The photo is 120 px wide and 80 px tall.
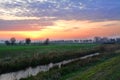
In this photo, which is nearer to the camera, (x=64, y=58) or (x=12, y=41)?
(x=64, y=58)

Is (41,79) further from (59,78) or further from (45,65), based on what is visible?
(45,65)

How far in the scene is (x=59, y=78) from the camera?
82.2ft

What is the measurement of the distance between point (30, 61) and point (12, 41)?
112343 mm

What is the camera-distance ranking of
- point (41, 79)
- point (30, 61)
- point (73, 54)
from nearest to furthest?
point (41, 79) → point (30, 61) → point (73, 54)

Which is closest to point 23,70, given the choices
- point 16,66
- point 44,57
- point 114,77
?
point 16,66

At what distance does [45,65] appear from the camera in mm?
41812

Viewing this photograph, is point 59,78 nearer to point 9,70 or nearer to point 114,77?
point 114,77

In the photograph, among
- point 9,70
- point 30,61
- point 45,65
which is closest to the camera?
point 9,70

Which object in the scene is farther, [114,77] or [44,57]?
[44,57]

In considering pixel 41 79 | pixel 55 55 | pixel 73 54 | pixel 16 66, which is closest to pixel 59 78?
pixel 41 79

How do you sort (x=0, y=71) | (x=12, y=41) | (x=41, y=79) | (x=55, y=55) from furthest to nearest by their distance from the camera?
(x=12, y=41), (x=55, y=55), (x=0, y=71), (x=41, y=79)

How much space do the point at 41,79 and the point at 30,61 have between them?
14.7 metres

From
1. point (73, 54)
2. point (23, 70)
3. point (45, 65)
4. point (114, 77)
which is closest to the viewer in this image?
point (114, 77)

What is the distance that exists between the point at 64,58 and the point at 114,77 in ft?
107
